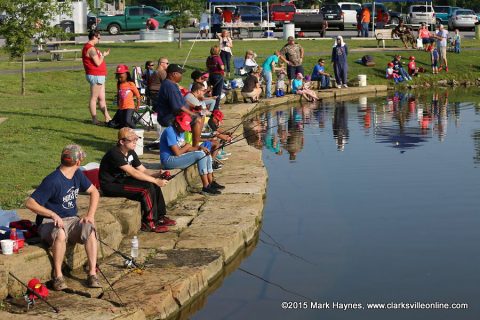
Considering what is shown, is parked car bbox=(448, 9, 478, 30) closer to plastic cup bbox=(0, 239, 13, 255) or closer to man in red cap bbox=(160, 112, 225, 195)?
man in red cap bbox=(160, 112, 225, 195)

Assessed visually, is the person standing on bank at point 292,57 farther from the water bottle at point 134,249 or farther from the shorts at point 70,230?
the shorts at point 70,230

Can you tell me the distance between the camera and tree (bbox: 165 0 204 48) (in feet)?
137

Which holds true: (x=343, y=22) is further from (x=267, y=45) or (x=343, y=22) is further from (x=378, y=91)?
(x=378, y=91)

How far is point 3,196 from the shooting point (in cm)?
1240

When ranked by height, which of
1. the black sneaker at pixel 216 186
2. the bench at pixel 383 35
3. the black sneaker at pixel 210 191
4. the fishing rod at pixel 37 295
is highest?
the bench at pixel 383 35

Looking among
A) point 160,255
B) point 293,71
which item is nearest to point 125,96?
point 160,255

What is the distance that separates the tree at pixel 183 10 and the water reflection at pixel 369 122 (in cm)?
1248

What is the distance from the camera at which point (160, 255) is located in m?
11.2

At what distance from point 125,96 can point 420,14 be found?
128ft

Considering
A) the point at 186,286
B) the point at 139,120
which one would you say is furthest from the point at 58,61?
the point at 186,286

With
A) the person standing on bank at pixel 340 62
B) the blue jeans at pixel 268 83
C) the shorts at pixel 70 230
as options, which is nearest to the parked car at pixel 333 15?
the person standing on bank at pixel 340 62

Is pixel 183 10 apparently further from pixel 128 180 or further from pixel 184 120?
pixel 128 180

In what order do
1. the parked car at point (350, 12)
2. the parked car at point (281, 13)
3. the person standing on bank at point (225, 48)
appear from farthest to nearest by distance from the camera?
the parked car at point (350, 12) < the parked car at point (281, 13) < the person standing on bank at point (225, 48)

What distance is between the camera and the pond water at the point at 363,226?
10531 millimetres
